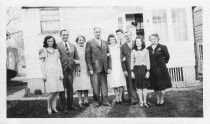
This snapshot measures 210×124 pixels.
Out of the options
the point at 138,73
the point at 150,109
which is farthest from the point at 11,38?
the point at 150,109

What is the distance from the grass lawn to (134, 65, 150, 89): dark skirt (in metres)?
0.19

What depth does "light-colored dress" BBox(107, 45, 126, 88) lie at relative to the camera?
11.3ft

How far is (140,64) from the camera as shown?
3.38 m

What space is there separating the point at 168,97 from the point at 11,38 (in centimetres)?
226

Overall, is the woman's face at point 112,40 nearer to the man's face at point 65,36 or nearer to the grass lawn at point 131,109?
the man's face at point 65,36

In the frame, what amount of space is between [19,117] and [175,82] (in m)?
2.17

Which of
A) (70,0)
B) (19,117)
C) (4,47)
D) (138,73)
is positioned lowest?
(19,117)

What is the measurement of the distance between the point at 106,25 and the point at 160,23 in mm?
741

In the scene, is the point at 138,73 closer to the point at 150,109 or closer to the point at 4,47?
the point at 150,109

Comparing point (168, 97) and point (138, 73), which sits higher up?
point (138, 73)

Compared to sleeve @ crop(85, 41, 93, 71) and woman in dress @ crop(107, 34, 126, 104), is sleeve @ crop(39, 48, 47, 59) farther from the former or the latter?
woman in dress @ crop(107, 34, 126, 104)

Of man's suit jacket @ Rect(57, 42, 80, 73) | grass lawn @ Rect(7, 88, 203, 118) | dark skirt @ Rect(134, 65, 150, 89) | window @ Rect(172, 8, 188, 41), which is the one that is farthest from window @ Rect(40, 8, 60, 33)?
window @ Rect(172, 8, 188, 41)

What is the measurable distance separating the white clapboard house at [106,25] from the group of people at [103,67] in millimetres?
89

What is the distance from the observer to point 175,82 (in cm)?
352
